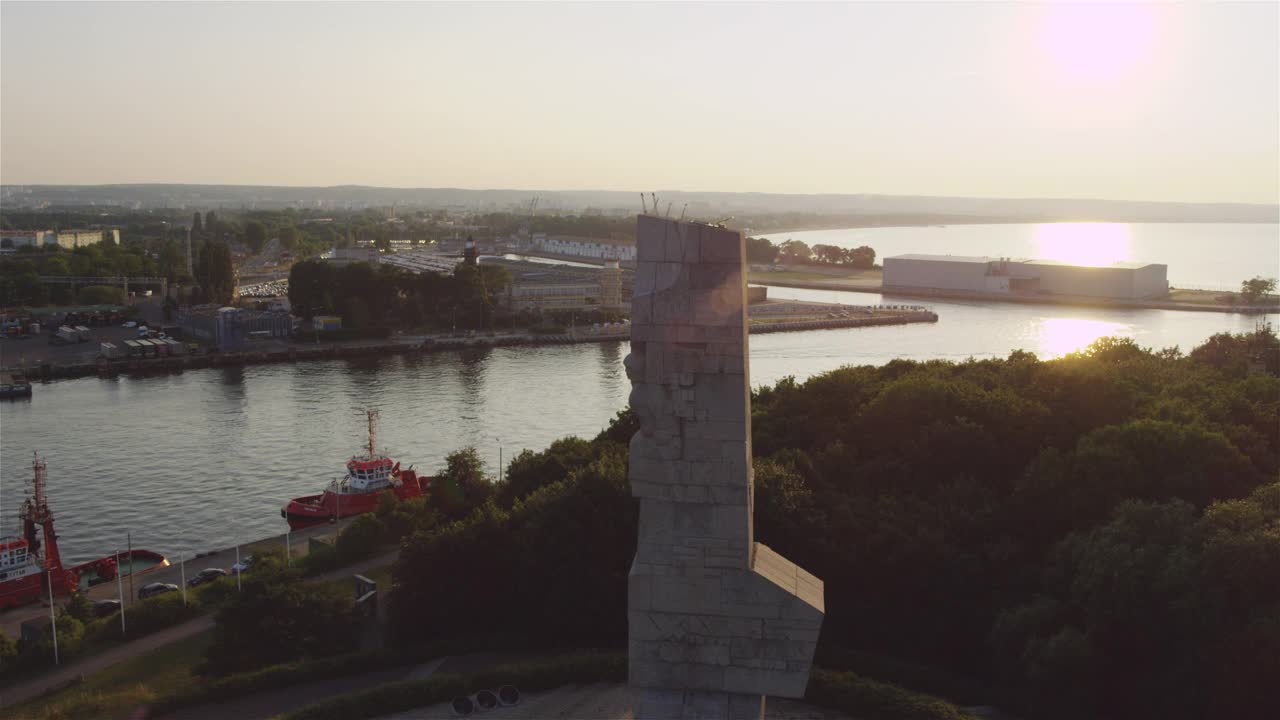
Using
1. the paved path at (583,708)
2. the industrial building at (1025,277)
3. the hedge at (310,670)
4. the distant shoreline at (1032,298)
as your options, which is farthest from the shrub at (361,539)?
the industrial building at (1025,277)

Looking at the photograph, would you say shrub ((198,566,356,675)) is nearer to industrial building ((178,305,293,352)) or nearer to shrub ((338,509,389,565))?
shrub ((338,509,389,565))

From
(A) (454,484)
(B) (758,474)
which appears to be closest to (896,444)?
(B) (758,474)

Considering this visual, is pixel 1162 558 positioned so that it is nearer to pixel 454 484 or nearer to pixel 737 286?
pixel 737 286

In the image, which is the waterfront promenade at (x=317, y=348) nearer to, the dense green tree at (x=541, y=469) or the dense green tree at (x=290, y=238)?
the dense green tree at (x=541, y=469)

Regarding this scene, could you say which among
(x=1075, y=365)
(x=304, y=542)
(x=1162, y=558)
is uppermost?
(x=1075, y=365)

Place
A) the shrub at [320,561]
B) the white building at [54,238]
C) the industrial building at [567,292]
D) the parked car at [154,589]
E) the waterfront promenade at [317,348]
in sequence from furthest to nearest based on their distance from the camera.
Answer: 1. the white building at [54,238]
2. the industrial building at [567,292]
3. the waterfront promenade at [317,348]
4. the shrub at [320,561]
5. the parked car at [154,589]

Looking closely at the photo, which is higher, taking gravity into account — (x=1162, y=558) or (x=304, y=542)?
(x=1162, y=558)

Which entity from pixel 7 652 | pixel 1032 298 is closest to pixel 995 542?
pixel 7 652
